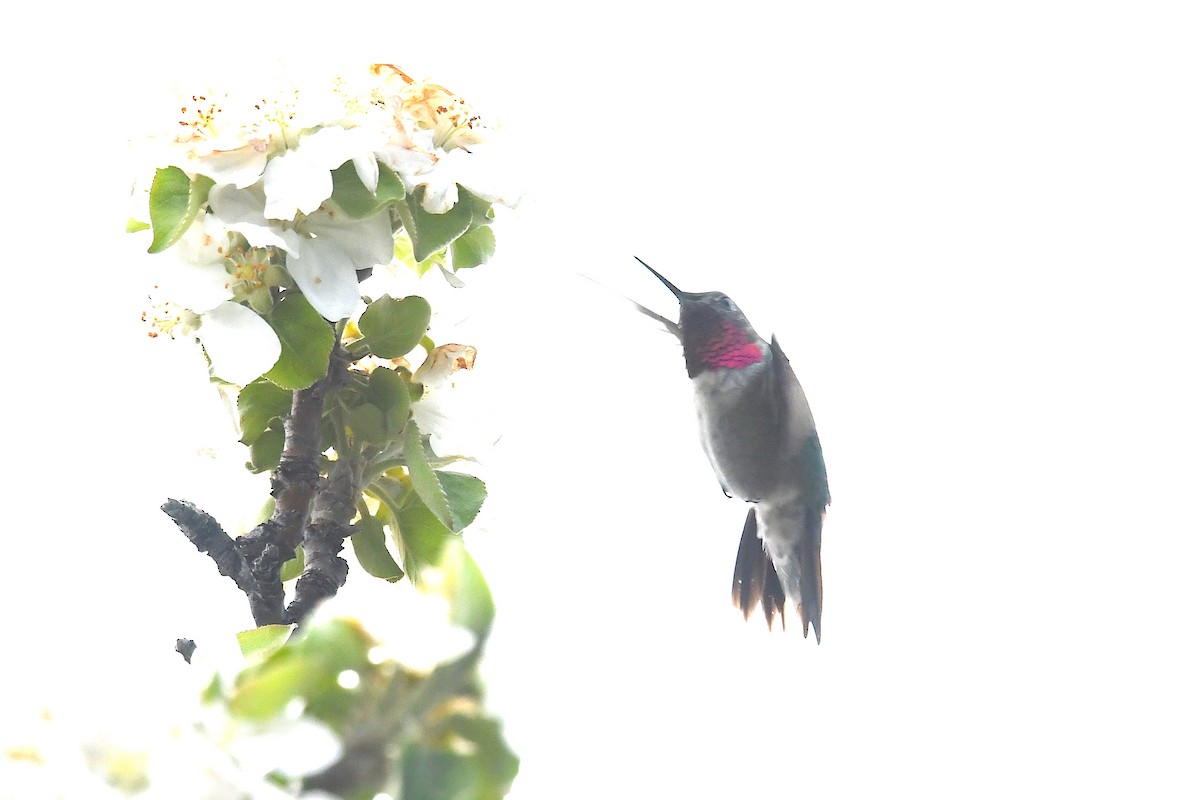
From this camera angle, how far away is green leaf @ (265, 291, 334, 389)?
662 millimetres

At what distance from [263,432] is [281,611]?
0.11 metres

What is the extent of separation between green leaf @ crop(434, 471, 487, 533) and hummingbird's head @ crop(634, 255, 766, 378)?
775 millimetres

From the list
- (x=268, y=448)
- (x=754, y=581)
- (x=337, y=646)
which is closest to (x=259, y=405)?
(x=268, y=448)

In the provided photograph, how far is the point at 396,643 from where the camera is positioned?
339 millimetres

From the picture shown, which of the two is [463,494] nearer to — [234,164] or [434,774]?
[234,164]

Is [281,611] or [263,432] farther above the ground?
[263,432]

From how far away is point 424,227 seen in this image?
0.70 meters

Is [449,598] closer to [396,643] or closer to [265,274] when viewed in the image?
[396,643]

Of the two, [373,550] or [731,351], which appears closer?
[373,550]

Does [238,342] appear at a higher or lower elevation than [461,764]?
higher

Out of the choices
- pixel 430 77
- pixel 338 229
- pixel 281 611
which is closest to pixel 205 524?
pixel 281 611

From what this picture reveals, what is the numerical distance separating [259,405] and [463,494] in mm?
127

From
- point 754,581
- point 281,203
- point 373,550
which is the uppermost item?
point 754,581

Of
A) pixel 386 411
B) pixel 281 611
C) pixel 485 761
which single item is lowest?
pixel 485 761
